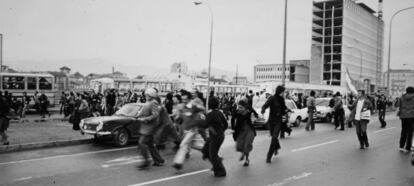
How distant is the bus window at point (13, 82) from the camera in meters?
25.1

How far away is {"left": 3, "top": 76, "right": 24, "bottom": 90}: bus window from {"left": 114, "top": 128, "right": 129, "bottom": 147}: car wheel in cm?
1745

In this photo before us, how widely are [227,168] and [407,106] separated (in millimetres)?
5953

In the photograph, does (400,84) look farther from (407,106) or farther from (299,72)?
(407,106)

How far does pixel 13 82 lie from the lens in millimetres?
25375

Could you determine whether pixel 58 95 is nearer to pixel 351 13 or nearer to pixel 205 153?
pixel 205 153

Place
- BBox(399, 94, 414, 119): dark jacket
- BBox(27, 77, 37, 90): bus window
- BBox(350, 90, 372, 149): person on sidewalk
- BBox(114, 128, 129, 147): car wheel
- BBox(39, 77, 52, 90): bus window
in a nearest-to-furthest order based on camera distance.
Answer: BBox(399, 94, 414, 119): dark jacket, BBox(350, 90, 372, 149): person on sidewalk, BBox(114, 128, 129, 147): car wheel, BBox(27, 77, 37, 90): bus window, BBox(39, 77, 52, 90): bus window

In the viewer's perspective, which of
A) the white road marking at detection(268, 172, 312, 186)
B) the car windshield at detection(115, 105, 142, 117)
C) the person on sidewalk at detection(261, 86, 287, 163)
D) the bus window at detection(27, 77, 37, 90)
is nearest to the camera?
the white road marking at detection(268, 172, 312, 186)

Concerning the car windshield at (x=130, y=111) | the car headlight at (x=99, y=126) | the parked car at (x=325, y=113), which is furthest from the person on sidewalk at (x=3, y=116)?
the parked car at (x=325, y=113)

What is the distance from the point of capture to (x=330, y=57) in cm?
11612

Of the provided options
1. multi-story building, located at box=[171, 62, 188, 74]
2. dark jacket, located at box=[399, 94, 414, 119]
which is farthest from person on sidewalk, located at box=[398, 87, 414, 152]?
multi-story building, located at box=[171, 62, 188, 74]

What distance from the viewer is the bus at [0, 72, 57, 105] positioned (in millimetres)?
25062

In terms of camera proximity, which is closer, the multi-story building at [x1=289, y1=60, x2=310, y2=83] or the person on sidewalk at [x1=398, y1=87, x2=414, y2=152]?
the person on sidewalk at [x1=398, y1=87, x2=414, y2=152]

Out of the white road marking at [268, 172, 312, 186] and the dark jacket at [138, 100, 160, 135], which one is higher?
the dark jacket at [138, 100, 160, 135]

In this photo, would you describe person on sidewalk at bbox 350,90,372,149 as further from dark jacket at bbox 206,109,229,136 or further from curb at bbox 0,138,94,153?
curb at bbox 0,138,94,153
